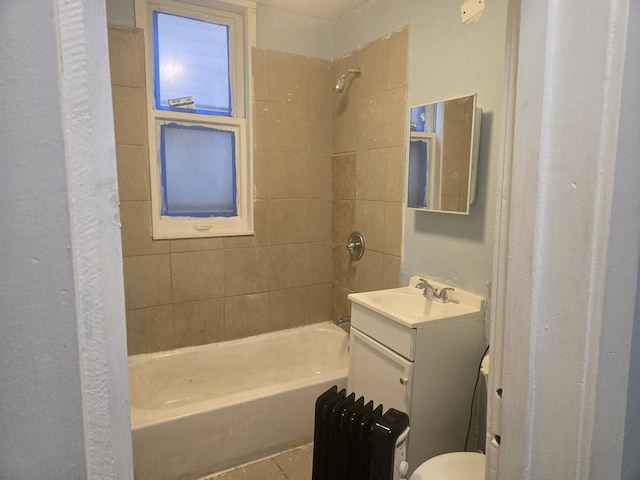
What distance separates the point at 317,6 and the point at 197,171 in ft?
4.22

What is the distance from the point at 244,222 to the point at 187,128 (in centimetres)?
68

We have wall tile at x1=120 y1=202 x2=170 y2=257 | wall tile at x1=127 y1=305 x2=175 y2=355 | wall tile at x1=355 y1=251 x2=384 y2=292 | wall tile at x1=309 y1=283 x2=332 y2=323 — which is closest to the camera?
wall tile at x1=120 y1=202 x2=170 y2=257

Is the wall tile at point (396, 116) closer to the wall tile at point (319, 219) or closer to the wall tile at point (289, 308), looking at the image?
the wall tile at point (319, 219)

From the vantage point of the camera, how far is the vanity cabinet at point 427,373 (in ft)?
5.66

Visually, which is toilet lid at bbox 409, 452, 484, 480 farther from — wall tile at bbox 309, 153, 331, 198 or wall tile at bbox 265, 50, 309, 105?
wall tile at bbox 265, 50, 309, 105

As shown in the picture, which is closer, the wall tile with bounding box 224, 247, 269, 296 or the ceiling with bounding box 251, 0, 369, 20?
the ceiling with bounding box 251, 0, 369, 20

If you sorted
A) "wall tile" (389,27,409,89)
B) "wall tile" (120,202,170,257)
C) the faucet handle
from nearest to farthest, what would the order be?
the faucet handle
"wall tile" (389,27,409,89)
"wall tile" (120,202,170,257)

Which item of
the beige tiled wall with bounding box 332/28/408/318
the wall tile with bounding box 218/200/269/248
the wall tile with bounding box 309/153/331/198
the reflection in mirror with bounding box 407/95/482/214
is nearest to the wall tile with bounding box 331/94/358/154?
the beige tiled wall with bounding box 332/28/408/318

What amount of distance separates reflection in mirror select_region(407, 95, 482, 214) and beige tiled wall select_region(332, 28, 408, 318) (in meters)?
0.15

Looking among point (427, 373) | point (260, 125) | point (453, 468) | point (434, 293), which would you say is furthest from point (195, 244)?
point (453, 468)

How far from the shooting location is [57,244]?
1.42ft

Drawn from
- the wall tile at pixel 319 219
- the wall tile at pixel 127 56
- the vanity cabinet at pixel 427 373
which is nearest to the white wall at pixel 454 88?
the vanity cabinet at pixel 427 373

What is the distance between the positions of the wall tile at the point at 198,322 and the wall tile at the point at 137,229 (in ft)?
1.34

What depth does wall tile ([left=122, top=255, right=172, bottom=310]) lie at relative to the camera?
2359mm
